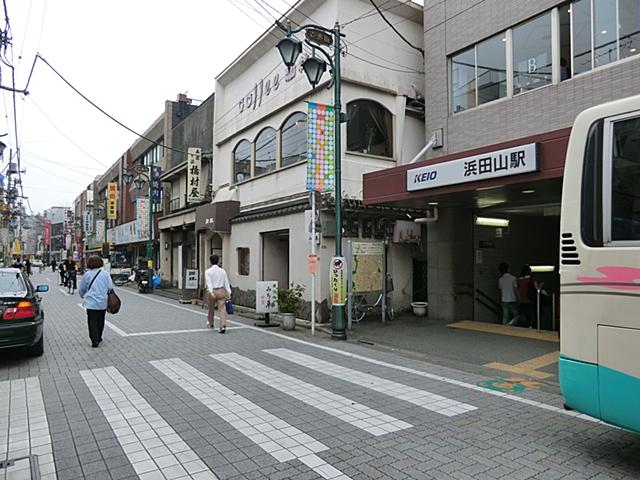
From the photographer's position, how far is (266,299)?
1219 centimetres

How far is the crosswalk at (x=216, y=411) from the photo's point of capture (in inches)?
164

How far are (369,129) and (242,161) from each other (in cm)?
651

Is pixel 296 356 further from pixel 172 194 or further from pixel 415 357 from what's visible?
pixel 172 194

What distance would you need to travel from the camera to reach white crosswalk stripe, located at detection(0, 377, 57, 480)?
3996mm

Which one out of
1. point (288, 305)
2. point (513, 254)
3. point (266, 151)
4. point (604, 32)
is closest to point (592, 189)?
point (604, 32)

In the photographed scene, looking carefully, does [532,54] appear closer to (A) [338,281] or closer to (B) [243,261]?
(A) [338,281]

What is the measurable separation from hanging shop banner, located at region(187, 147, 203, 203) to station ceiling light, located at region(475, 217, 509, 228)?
1352cm

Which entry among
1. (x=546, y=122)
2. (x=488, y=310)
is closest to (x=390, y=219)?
(x=488, y=310)

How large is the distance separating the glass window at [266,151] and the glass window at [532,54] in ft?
27.1

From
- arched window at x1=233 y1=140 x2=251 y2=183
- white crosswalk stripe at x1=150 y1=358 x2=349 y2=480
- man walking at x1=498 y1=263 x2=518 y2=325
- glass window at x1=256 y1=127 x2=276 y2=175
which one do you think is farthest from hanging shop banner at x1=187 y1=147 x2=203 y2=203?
white crosswalk stripe at x1=150 y1=358 x2=349 y2=480

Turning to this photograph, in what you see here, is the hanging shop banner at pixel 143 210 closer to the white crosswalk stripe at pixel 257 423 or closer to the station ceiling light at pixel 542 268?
the station ceiling light at pixel 542 268

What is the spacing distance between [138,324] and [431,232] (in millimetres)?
8725

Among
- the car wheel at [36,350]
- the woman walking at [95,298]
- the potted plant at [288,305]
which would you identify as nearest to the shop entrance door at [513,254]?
the potted plant at [288,305]

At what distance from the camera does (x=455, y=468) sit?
13.1ft
